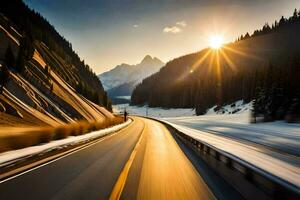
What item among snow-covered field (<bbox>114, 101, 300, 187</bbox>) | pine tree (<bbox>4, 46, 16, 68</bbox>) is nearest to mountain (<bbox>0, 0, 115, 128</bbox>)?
pine tree (<bbox>4, 46, 16, 68</bbox>)

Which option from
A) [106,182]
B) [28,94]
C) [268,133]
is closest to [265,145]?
[268,133]

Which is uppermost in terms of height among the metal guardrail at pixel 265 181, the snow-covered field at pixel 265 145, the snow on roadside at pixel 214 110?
the snow on roadside at pixel 214 110

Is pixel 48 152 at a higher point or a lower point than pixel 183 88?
lower

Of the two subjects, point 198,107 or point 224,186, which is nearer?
point 224,186

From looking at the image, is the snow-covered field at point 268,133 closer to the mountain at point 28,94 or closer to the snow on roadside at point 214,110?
the mountain at point 28,94

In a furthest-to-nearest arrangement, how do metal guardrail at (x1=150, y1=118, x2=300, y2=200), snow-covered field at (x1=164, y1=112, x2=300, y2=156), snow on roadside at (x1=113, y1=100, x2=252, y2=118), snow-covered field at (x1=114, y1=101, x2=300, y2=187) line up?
snow on roadside at (x1=113, y1=100, x2=252, y2=118)
snow-covered field at (x1=164, y1=112, x2=300, y2=156)
snow-covered field at (x1=114, y1=101, x2=300, y2=187)
metal guardrail at (x1=150, y1=118, x2=300, y2=200)

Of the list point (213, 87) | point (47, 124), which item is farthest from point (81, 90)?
point (213, 87)

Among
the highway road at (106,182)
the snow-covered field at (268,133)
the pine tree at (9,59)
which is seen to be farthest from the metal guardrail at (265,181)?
the pine tree at (9,59)

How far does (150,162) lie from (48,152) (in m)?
4.32

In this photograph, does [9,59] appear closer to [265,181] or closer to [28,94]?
[28,94]

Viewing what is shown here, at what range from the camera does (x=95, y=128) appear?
113 ft

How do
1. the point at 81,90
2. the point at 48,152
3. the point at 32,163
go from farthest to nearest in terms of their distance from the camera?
1. the point at 81,90
2. the point at 48,152
3. the point at 32,163

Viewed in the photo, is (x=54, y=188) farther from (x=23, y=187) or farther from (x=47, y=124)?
(x=47, y=124)

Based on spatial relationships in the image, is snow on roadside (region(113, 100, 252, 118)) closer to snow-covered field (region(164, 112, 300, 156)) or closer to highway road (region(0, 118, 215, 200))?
snow-covered field (region(164, 112, 300, 156))
